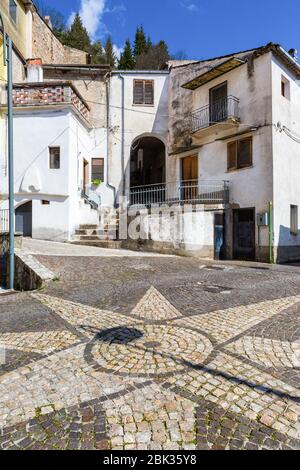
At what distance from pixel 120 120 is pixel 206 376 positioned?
17.0 metres

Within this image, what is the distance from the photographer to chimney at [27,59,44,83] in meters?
16.5

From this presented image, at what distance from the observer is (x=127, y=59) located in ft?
131

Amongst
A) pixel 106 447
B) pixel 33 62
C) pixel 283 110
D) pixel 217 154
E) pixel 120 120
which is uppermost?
pixel 33 62

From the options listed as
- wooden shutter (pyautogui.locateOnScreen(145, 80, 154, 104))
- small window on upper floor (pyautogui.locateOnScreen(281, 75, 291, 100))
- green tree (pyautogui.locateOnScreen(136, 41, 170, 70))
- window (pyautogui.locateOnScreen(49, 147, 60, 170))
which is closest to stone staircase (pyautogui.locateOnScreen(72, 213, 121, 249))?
window (pyautogui.locateOnScreen(49, 147, 60, 170))

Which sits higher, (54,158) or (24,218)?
(54,158)

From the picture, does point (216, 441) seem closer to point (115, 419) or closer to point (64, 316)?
point (115, 419)

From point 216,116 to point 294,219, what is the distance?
21.2 feet

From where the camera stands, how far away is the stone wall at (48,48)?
735 inches

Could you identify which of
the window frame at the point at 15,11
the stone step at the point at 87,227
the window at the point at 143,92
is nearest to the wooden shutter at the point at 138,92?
the window at the point at 143,92

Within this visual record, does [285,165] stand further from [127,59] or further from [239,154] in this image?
[127,59]

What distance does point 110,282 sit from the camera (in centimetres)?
750

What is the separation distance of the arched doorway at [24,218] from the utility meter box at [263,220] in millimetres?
10817

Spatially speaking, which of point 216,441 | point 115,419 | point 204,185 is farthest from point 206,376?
point 204,185

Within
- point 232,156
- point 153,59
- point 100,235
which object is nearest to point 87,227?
point 100,235
